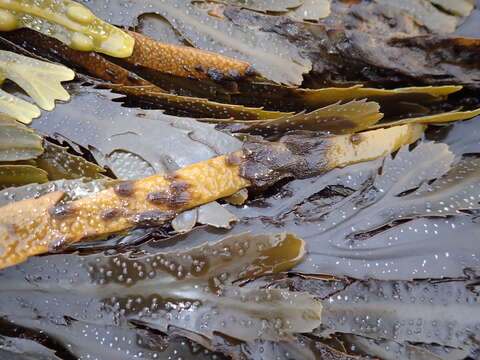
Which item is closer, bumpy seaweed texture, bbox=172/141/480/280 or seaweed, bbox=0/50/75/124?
bumpy seaweed texture, bbox=172/141/480/280

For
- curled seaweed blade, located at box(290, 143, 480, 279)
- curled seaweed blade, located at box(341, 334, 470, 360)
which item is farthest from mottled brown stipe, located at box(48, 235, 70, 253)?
curled seaweed blade, located at box(341, 334, 470, 360)

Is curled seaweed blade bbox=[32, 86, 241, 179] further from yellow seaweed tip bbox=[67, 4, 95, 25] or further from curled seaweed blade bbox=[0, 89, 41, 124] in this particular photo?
yellow seaweed tip bbox=[67, 4, 95, 25]

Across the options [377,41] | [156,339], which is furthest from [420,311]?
[377,41]

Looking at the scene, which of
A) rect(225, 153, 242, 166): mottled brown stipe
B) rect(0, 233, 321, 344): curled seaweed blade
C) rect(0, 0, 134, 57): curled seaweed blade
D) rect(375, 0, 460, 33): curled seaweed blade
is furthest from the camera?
rect(375, 0, 460, 33): curled seaweed blade

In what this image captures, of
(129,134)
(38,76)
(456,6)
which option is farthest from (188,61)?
(456,6)

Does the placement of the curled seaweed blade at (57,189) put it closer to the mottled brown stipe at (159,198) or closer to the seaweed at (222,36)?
the mottled brown stipe at (159,198)

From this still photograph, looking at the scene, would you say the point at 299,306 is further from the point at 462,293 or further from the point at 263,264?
the point at 462,293

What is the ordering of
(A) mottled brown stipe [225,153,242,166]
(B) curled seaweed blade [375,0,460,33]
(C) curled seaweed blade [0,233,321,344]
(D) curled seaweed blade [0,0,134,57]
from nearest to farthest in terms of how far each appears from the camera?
(C) curled seaweed blade [0,233,321,344] → (A) mottled brown stipe [225,153,242,166] → (D) curled seaweed blade [0,0,134,57] → (B) curled seaweed blade [375,0,460,33]

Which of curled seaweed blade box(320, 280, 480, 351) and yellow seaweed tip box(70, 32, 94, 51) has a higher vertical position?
yellow seaweed tip box(70, 32, 94, 51)

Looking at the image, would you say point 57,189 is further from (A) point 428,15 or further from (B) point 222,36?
(A) point 428,15
